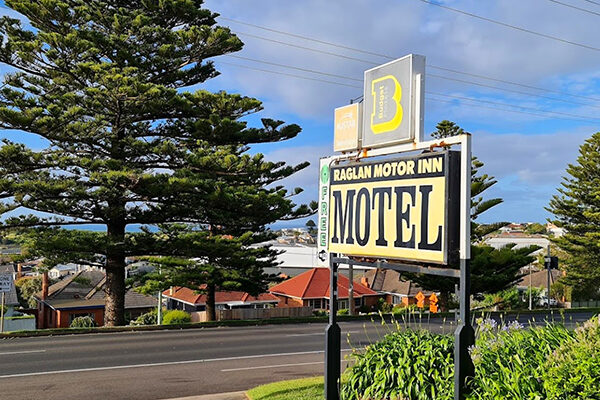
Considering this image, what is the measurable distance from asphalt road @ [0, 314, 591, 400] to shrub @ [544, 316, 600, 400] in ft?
9.89

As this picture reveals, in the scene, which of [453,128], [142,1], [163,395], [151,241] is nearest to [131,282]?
[151,241]

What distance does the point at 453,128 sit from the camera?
3247 centimetres

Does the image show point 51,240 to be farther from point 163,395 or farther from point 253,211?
point 163,395

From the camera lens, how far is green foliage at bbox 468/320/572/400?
175 inches

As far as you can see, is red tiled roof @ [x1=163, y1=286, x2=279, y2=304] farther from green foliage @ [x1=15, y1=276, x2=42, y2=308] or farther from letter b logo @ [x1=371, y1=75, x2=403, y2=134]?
letter b logo @ [x1=371, y1=75, x2=403, y2=134]

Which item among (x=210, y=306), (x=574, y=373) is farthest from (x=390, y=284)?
(x=574, y=373)

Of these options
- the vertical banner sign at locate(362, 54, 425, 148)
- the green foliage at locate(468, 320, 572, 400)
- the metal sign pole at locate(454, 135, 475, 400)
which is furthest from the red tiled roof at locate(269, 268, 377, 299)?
the metal sign pole at locate(454, 135, 475, 400)

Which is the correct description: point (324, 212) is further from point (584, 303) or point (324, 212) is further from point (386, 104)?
point (584, 303)

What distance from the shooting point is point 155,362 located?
13.1m

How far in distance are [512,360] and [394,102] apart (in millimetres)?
2924

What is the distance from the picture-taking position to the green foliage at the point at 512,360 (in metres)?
4.45

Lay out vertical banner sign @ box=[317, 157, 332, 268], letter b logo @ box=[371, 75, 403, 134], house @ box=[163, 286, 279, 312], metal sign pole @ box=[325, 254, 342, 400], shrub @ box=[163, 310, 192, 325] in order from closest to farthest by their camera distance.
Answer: letter b logo @ box=[371, 75, 403, 134] < metal sign pole @ box=[325, 254, 342, 400] < vertical banner sign @ box=[317, 157, 332, 268] < shrub @ box=[163, 310, 192, 325] < house @ box=[163, 286, 279, 312]

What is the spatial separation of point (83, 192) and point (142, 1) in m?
7.75

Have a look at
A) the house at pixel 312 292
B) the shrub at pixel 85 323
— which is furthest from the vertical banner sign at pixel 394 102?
the house at pixel 312 292
